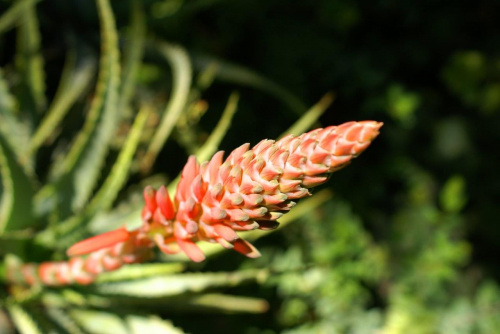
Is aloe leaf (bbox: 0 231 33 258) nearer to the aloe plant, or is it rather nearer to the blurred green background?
the aloe plant

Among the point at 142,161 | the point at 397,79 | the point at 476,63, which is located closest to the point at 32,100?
the point at 142,161

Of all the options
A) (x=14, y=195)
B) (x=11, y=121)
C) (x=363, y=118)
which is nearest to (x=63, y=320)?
(x=14, y=195)

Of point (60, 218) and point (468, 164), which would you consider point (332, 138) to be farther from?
point (468, 164)

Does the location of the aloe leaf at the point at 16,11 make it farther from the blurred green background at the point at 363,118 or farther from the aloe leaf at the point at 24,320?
the aloe leaf at the point at 24,320

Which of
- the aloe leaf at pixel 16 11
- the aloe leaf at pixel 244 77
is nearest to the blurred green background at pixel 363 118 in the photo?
the aloe leaf at pixel 244 77

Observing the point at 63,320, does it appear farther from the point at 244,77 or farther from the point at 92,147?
the point at 244,77

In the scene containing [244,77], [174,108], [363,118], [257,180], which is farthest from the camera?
[363,118]
